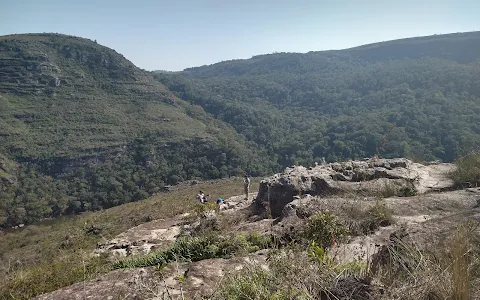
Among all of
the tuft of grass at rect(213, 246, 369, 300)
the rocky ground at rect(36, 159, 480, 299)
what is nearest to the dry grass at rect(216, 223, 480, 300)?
the tuft of grass at rect(213, 246, 369, 300)

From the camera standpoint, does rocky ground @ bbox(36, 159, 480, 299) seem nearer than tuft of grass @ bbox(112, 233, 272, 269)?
Yes

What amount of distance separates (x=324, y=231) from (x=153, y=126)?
2975 inches

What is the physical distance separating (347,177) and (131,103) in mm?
87625

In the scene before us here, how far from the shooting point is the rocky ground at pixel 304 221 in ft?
11.1

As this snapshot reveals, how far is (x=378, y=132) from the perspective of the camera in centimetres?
6694

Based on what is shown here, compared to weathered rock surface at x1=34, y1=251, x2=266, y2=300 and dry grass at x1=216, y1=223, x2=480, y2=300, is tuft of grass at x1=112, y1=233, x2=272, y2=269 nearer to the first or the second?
weathered rock surface at x1=34, y1=251, x2=266, y2=300

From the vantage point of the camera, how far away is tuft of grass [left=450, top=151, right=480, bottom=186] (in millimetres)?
8086

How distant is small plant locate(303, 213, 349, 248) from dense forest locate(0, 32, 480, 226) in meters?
25.2

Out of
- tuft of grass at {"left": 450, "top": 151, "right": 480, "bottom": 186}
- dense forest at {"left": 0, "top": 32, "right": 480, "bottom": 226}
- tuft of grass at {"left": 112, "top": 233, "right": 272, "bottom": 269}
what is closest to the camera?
tuft of grass at {"left": 112, "top": 233, "right": 272, "bottom": 269}

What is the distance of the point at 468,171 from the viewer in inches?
328

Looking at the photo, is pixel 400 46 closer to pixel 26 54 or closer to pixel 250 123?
pixel 250 123

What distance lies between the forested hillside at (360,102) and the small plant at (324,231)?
8.67 feet

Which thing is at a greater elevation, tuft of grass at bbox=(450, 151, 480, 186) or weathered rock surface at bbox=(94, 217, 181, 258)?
tuft of grass at bbox=(450, 151, 480, 186)

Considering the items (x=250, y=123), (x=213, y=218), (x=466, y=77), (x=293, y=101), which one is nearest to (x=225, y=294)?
(x=213, y=218)
